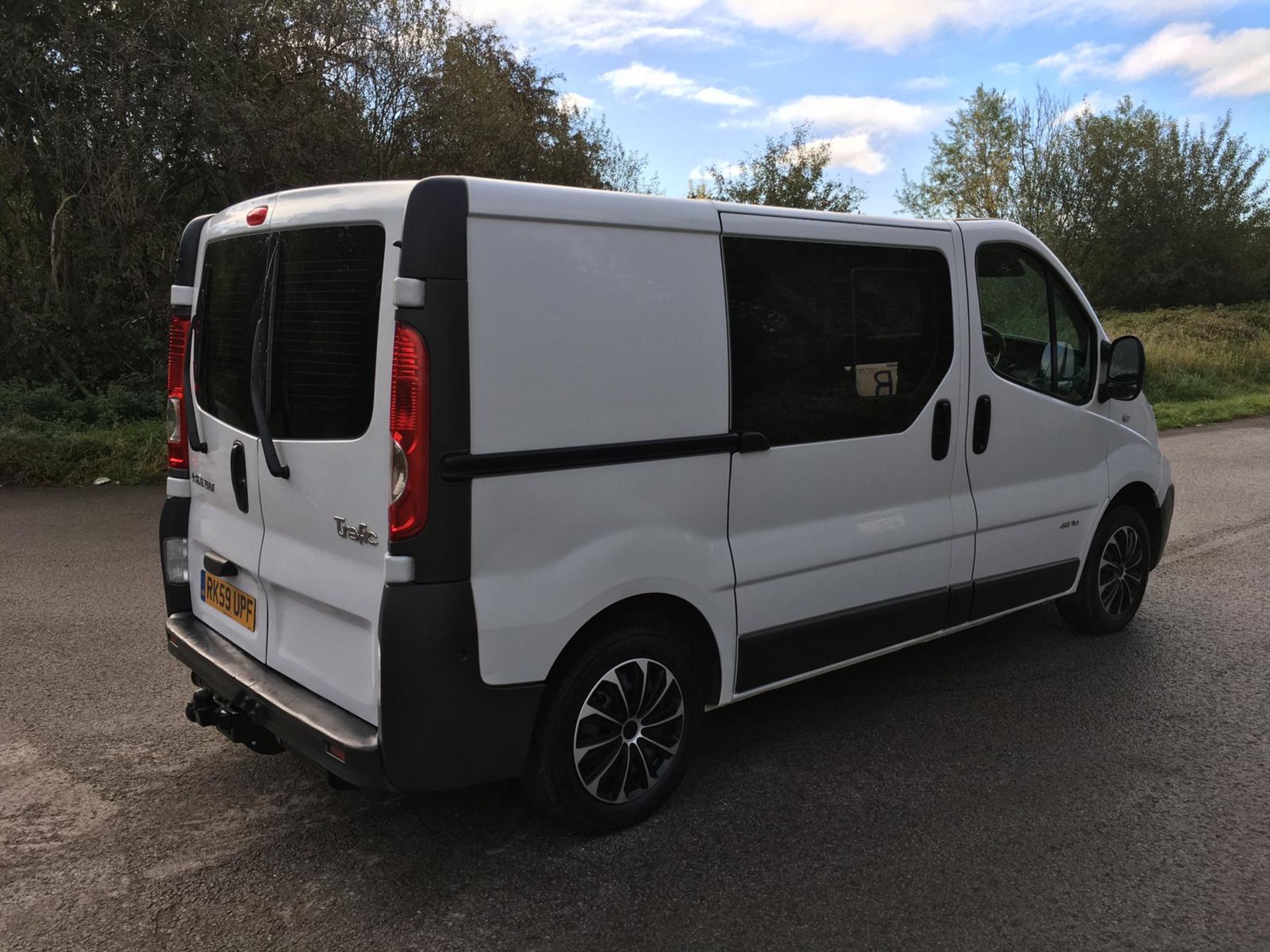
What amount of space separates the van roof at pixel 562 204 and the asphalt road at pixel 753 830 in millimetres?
1966

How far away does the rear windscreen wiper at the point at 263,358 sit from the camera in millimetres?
3123

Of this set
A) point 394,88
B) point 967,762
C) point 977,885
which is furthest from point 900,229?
point 394,88

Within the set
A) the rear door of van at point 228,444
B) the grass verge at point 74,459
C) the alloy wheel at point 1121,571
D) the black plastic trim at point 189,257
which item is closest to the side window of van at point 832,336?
the rear door of van at point 228,444

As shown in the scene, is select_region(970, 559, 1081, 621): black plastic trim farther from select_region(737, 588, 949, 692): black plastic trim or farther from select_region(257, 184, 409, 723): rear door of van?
select_region(257, 184, 409, 723): rear door of van

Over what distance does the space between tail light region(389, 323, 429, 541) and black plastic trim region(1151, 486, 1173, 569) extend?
4313 millimetres

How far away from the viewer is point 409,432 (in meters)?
2.66

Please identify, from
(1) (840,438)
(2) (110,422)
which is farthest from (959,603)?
(2) (110,422)

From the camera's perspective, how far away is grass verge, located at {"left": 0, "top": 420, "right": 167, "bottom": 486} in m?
9.09

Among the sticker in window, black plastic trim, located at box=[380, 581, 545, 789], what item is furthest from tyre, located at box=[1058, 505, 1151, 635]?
black plastic trim, located at box=[380, 581, 545, 789]

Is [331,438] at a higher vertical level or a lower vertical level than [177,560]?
higher

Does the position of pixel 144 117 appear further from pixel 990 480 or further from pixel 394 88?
pixel 990 480

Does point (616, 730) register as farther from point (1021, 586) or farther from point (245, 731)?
point (1021, 586)

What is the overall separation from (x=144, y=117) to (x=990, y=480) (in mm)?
11183

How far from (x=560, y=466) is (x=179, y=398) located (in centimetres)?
176
